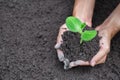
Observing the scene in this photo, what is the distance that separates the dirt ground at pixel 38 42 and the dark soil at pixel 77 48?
0.29ft

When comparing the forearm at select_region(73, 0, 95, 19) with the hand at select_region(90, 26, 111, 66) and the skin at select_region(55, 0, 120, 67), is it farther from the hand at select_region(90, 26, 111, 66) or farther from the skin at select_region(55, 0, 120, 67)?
the hand at select_region(90, 26, 111, 66)

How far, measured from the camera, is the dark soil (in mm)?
1392

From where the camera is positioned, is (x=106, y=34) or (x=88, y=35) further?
(x=106, y=34)

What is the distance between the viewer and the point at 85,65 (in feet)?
4.64

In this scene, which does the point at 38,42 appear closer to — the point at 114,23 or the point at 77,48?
the point at 77,48

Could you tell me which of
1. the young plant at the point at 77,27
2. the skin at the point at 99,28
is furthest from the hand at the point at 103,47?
the young plant at the point at 77,27

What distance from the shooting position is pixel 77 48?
1402 mm

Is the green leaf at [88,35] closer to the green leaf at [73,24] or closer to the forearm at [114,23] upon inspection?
the green leaf at [73,24]

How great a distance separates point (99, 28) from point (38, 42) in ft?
1.17

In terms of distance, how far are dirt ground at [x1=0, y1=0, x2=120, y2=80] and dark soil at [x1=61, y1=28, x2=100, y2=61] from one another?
0.09 m

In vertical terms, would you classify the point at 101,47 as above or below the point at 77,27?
below

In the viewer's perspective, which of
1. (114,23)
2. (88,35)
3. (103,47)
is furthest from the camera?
(114,23)

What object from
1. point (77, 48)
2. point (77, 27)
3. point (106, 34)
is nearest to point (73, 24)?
point (77, 27)

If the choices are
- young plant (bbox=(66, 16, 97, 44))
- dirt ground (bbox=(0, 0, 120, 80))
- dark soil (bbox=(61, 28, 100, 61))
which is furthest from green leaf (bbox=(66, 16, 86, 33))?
dirt ground (bbox=(0, 0, 120, 80))
